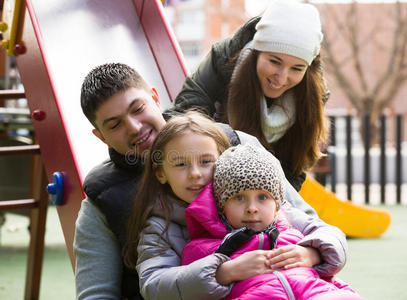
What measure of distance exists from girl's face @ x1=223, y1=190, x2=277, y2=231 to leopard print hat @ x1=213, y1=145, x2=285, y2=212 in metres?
0.02

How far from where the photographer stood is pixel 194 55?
31.8 m

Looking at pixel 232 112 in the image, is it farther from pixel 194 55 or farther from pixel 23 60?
pixel 194 55

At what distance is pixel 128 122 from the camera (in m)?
2.08

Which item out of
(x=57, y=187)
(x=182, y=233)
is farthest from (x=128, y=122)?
(x=57, y=187)

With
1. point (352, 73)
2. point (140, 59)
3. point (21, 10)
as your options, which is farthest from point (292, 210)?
point (352, 73)

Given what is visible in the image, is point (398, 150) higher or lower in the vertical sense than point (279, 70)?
lower

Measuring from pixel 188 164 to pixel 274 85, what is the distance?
115 cm

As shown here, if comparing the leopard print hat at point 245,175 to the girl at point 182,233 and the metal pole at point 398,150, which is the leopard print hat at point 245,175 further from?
the metal pole at point 398,150

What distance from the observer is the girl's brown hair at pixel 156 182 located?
73.4 inches

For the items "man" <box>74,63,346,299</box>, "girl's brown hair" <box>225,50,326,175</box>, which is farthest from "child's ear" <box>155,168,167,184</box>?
"girl's brown hair" <box>225,50,326,175</box>

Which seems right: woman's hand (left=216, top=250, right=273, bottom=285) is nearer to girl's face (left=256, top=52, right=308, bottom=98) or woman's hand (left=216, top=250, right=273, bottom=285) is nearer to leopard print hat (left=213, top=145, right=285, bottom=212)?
leopard print hat (left=213, top=145, right=285, bottom=212)

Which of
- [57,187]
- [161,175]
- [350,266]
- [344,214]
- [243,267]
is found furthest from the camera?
[344,214]

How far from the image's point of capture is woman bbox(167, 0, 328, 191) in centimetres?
283

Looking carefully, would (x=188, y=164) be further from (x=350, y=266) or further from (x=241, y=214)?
(x=350, y=266)
